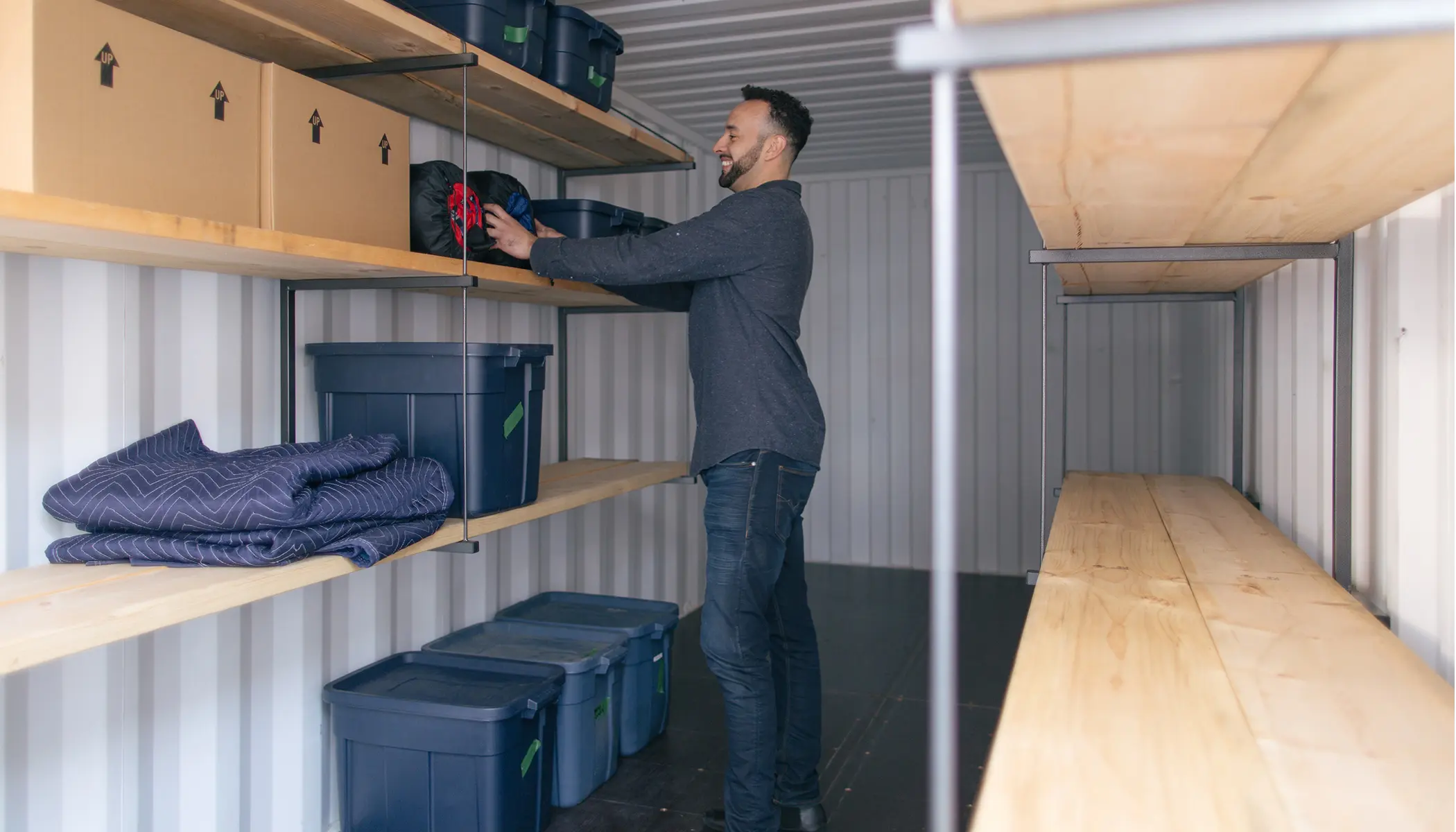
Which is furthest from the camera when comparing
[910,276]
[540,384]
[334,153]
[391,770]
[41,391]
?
[910,276]

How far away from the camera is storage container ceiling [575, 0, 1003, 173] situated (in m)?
3.98

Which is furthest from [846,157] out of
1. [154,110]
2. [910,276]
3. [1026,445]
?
[154,110]

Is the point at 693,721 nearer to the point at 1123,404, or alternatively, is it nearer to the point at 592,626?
the point at 592,626

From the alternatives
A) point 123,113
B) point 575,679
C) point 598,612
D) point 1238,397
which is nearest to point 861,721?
point 598,612

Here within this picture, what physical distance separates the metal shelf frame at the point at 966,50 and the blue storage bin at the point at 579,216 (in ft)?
8.54

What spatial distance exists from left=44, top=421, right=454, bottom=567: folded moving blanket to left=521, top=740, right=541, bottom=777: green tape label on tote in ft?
2.85

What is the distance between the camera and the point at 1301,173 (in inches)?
54.6

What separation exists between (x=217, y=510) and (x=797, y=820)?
187 centimetres

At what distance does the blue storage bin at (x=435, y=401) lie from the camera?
276 cm

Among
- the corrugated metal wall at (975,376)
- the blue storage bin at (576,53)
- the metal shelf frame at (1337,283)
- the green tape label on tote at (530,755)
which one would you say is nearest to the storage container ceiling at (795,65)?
the blue storage bin at (576,53)

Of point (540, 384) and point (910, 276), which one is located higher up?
point (910, 276)

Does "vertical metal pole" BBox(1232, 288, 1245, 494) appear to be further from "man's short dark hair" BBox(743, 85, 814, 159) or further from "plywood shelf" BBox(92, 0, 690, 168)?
"plywood shelf" BBox(92, 0, 690, 168)

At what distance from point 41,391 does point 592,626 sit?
188cm

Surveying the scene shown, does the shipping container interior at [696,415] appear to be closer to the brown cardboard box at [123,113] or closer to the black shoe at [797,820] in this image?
the brown cardboard box at [123,113]
